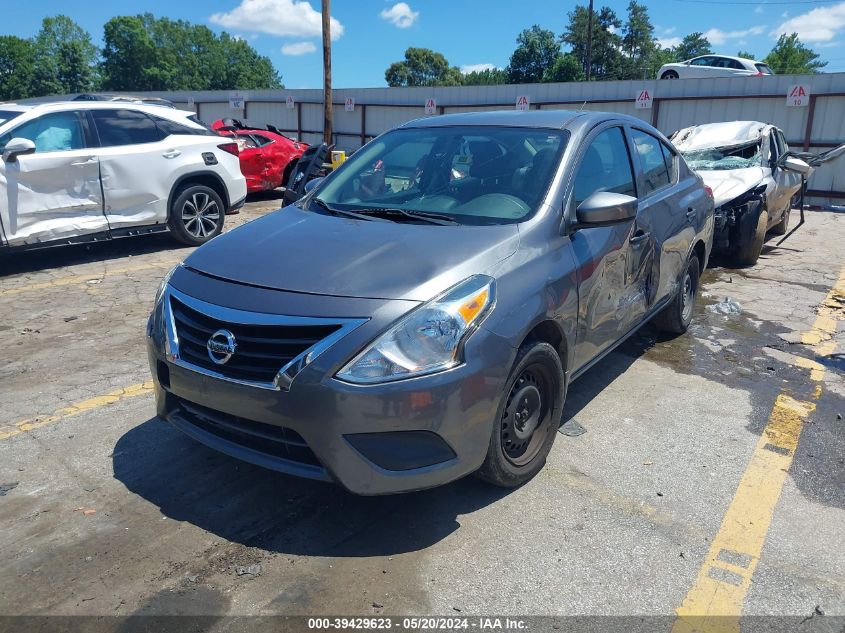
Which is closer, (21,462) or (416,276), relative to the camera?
(416,276)

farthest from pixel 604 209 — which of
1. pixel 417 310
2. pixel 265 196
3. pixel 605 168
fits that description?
pixel 265 196

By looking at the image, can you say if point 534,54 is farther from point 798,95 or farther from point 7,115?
point 7,115

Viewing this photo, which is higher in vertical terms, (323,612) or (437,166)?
(437,166)

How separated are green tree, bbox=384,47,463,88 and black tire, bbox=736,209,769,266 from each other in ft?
296

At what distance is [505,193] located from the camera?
361 centimetres

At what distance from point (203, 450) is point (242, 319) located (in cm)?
124

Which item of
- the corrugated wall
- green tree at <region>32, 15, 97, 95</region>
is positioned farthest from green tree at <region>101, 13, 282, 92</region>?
the corrugated wall

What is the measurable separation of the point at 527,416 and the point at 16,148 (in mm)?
6297

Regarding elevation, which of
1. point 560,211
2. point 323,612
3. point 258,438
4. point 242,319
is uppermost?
point 560,211

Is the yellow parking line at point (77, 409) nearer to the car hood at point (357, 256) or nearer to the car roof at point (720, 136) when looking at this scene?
the car hood at point (357, 256)

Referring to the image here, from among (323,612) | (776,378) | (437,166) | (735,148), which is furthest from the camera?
(735,148)

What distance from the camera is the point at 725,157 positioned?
930 centimetres

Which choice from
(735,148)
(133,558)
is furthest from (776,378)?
(735,148)

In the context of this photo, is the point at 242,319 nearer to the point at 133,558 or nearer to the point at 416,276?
the point at 416,276
